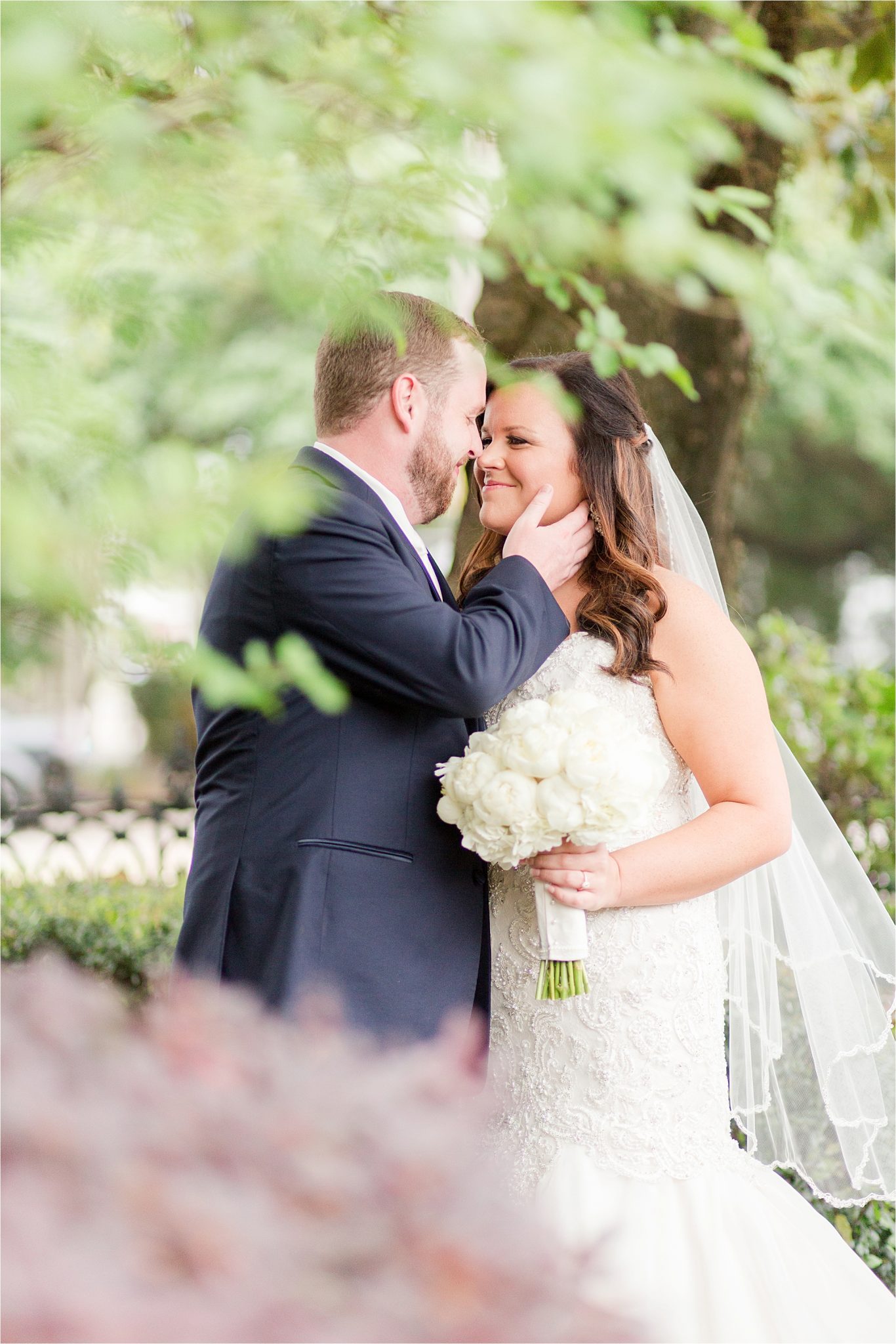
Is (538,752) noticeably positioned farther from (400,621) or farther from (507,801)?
(400,621)

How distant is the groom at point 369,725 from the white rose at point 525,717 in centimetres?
6

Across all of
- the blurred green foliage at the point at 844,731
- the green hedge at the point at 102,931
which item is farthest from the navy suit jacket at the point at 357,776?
the blurred green foliage at the point at 844,731

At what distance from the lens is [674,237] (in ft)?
4.98

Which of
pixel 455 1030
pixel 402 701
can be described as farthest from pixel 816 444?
pixel 455 1030

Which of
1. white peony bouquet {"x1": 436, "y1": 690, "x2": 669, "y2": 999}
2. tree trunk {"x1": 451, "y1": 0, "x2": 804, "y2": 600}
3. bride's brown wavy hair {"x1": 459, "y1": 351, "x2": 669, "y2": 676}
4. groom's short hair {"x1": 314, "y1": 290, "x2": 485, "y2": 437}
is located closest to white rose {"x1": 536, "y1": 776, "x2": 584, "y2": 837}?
white peony bouquet {"x1": 436, "y1": 690, "x2": 669, "y2": 999}

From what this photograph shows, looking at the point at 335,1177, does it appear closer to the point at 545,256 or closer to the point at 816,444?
the point at 545,256

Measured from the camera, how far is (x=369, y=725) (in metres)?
2.69

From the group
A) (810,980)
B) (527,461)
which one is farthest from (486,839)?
(810,980)

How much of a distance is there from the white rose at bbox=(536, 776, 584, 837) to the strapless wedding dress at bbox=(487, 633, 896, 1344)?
0.42m

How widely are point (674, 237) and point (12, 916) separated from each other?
184 inches

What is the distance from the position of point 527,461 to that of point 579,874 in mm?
1127

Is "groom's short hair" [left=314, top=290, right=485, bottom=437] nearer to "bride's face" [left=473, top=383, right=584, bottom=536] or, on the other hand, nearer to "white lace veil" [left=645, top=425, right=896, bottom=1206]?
"bride's face" [left=473, top=383, right=584, bottom=536]

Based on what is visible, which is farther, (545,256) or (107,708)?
(107,708)

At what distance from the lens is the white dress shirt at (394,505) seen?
280cm
